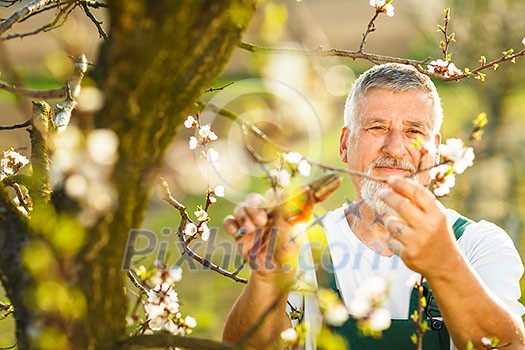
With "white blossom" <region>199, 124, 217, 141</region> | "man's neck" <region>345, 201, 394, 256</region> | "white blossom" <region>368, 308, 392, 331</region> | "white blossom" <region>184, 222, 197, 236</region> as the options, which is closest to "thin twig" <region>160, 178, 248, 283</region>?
"white blossom" <region>184, 222, 197, 236</region>

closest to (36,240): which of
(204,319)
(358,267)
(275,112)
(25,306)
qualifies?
(25,306)

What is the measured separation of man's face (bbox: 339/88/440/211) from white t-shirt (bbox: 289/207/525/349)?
0.23 m

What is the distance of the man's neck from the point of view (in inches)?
123

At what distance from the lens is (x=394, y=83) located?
3141 millimetres

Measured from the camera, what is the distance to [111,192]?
5.05 ft

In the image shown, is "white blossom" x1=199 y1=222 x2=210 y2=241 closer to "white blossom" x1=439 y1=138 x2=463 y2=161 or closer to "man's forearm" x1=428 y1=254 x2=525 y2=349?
"man's forearm" x1=428 y1=254 x2=525 y2=349

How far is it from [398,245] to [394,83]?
1294mm

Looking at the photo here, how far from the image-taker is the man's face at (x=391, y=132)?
10.0 ft

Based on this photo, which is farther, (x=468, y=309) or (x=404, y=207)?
(x=468, y=309)

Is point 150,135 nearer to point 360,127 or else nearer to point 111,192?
point 111,192

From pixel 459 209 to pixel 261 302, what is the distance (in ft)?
34.9

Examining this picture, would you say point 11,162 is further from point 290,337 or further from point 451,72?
point 451,72

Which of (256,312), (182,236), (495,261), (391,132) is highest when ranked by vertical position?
(391,132)

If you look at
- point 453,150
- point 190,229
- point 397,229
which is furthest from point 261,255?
point 190,229
